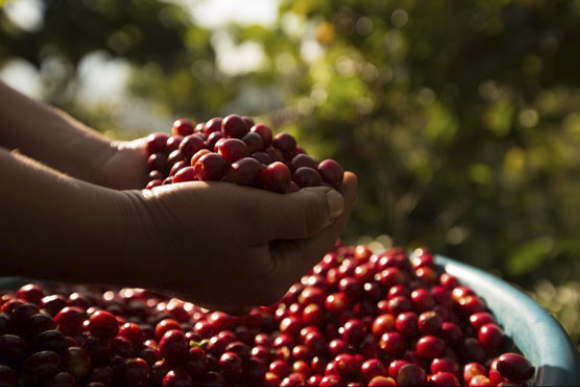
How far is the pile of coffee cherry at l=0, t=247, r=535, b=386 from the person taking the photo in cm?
147

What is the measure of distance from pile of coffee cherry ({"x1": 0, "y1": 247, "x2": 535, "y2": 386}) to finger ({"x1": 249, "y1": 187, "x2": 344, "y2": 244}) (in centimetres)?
44

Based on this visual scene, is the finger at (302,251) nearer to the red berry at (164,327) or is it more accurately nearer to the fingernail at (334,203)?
the fingernail at (334,203)

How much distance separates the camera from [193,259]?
1.27 metres

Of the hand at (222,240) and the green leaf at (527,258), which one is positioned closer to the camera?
the hand at (222,240)

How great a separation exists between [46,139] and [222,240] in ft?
3.24

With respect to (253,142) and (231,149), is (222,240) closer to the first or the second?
(231,149)

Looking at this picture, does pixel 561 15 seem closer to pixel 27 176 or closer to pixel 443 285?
pixel 443 285

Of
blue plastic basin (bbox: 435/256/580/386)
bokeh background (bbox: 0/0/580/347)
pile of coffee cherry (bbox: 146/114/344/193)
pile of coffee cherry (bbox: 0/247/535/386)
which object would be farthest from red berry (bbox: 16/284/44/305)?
bokeh background (bbox: 0/0/580/347)

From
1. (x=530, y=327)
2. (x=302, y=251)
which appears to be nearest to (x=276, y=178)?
(x=302, y=251)

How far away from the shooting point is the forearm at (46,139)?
194cm

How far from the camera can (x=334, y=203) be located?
1505mm

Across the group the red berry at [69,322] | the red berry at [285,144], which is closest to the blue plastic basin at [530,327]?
the red berry at [69,322]

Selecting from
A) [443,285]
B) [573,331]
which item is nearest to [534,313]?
[443,285]

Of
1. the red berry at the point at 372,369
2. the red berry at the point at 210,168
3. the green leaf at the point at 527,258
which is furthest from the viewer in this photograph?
the green leaf at the point at 527,258
